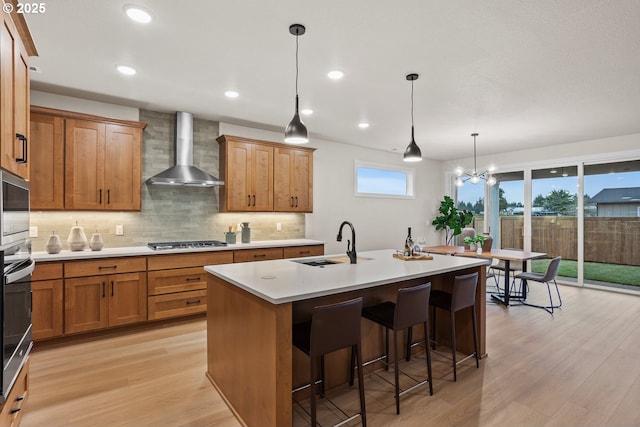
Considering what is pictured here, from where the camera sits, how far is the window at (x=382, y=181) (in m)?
6.51

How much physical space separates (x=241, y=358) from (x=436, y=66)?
2.89 m

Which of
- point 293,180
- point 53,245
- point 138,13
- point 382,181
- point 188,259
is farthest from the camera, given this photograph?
point 382,181

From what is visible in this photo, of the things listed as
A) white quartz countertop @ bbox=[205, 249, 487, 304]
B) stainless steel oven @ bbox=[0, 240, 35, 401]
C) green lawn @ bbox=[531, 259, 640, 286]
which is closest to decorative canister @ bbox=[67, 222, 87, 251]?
stainless steel oven @ bbox=[0, 240, 35, 401]

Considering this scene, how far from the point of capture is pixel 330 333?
1.88 metres

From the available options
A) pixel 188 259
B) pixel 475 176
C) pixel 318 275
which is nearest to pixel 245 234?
pixel 188 259

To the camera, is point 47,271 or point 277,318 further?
point 47,271

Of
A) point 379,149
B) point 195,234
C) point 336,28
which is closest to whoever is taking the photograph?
point 336,28

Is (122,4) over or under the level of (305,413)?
over

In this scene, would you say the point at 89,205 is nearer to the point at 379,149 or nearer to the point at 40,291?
the point at 40,291

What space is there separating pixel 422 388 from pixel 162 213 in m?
3.67

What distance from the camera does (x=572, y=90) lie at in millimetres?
3502

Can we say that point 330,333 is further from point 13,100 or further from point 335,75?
point 335,75

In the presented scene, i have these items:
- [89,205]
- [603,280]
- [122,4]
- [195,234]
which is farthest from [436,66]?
[603,280]

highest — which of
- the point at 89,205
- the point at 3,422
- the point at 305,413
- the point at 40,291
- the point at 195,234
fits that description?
the point at 89,205
